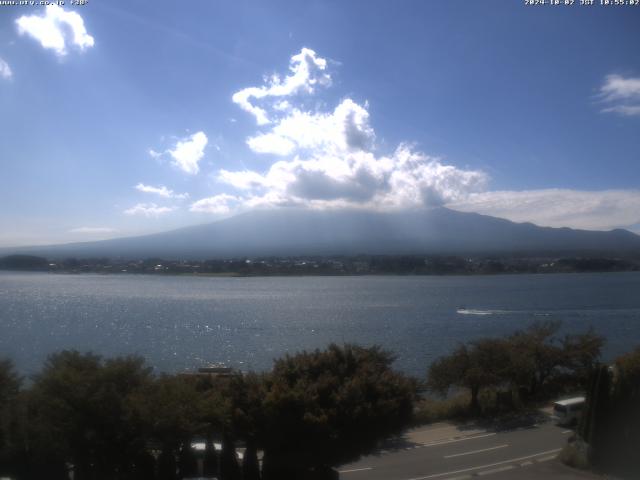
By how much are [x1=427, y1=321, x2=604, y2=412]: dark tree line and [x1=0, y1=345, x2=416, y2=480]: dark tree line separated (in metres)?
7.02

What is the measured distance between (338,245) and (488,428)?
154m

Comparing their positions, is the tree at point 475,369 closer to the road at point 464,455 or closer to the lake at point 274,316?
the lake at point 274,316

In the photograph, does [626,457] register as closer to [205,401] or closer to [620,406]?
[620,406]

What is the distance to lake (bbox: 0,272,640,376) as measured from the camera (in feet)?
91.0

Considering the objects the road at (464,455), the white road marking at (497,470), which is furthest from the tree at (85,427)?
the white road marking at (497,470)

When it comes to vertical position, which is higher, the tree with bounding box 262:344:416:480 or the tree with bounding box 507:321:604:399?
the tree with bounding box 262:344:416:480

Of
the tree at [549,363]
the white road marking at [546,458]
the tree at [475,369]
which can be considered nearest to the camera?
the white road marking at [546,458]

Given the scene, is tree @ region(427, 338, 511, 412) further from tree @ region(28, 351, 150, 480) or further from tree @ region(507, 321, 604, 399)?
tree @ region(28, 351, 150, 480)

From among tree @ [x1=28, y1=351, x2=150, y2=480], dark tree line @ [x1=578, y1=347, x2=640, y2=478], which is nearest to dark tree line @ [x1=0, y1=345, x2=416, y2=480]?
tree @ [x1=28, y1=351, x2=150, y2=480]

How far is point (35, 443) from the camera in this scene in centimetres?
823

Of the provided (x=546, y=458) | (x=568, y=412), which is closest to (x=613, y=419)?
(x=546, y=458)

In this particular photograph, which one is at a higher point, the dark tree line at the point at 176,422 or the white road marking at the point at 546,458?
the dark tree line at the point at 176,422

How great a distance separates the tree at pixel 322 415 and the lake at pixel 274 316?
761cm

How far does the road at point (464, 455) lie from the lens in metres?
9.79
